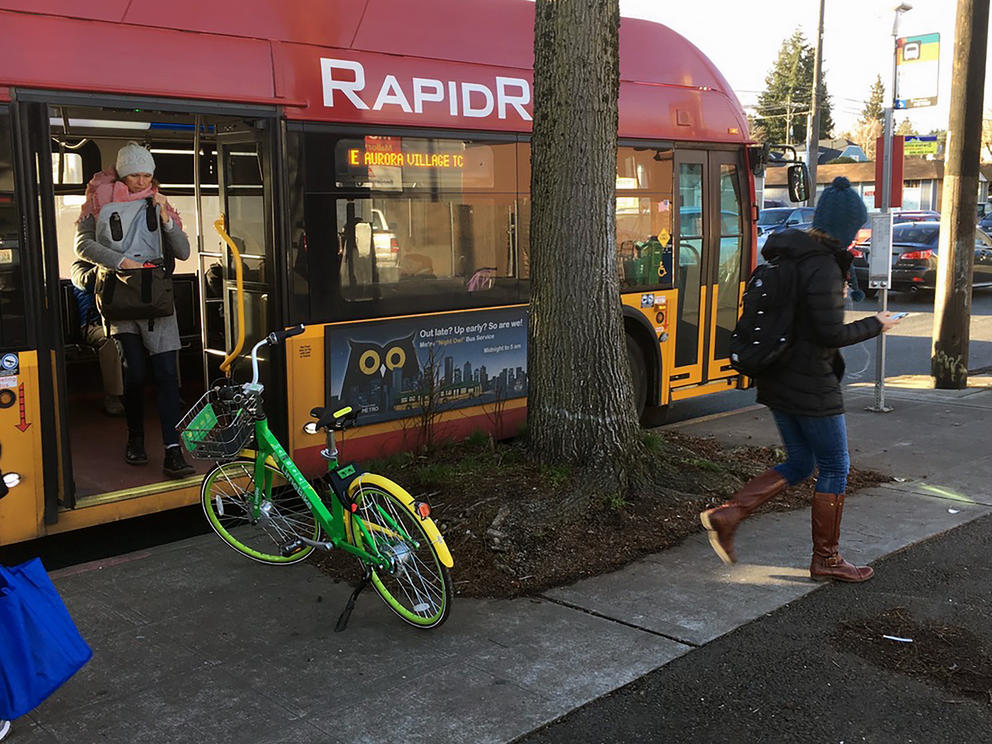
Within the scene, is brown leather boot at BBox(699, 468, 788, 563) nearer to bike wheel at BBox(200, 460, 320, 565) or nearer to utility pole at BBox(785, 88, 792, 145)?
bike wheel at BBox(200, 460, 320, 565)

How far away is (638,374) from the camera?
328 inches

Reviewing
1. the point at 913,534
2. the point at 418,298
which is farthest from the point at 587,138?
the point at 913,534

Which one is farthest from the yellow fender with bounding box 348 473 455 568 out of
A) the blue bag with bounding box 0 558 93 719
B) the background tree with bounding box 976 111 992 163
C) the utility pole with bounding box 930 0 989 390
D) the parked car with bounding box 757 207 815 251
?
the background tree with bounding box 976 111 992 163

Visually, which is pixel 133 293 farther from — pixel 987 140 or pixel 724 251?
pixel 987 140

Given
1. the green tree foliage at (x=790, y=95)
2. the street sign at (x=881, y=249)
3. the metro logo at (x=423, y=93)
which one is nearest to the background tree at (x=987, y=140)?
the green tree foliage at (x=790, y=95)

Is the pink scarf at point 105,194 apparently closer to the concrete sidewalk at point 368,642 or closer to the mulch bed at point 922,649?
the concrete sidewalk at point 368,642

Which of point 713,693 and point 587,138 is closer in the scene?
point 713,693

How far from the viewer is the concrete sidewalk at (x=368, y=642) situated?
3.54m

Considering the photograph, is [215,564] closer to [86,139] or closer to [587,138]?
[587,138]

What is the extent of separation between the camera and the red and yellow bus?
4863 millimetres

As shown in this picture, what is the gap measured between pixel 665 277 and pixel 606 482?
123 inches

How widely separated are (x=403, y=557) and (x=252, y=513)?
1.21 meters

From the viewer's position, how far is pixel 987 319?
16.6 m

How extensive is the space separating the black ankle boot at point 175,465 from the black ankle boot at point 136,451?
0.29 meters
